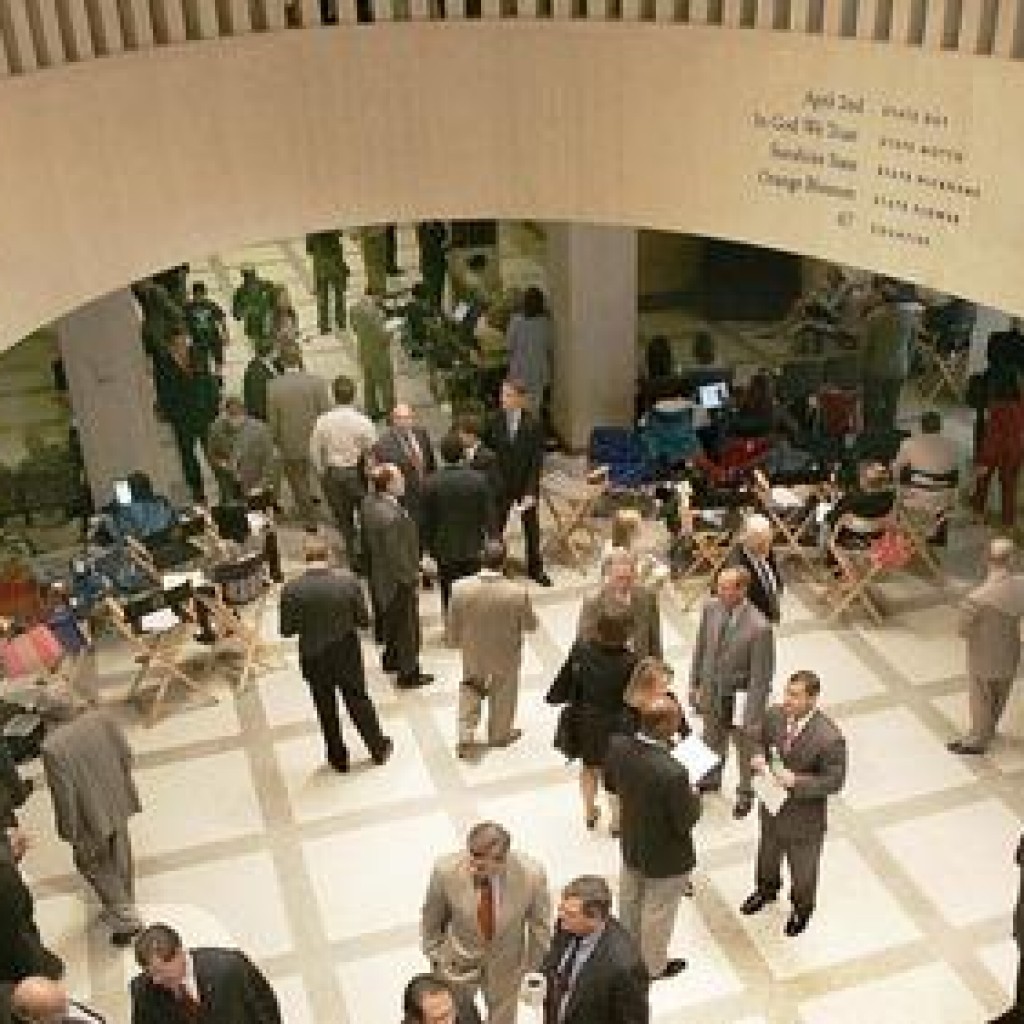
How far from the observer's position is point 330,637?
27.7ft

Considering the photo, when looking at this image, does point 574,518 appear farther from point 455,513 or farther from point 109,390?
point 109,390

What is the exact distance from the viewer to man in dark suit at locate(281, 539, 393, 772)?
8.35 meters

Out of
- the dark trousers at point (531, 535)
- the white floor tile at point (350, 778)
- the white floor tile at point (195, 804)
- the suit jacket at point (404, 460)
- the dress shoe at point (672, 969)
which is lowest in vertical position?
the white floor tile at point (195, 804)

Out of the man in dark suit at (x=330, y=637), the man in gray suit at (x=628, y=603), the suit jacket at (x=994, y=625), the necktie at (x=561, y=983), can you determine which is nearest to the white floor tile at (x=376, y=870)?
the man in dark suit at (x=330, y=637)

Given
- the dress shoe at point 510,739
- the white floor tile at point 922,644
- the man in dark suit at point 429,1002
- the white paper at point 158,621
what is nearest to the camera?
the man in dark suit at point 429,1002

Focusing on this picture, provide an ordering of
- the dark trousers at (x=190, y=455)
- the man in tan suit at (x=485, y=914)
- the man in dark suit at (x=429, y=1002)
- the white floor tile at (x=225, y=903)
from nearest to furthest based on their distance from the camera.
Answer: the man in dark suit at (x=429, y=1002), the man in tan suit at (x=485, y=914), the white floor tile at (x=225, y=903), the dark trousers at (x=190, y=455)

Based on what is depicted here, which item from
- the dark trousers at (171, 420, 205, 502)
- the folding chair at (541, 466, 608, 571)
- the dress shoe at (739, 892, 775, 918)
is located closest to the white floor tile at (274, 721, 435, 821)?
the dress shoe at (739, 892, 775, 918)

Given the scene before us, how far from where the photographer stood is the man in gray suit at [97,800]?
7.29 metres

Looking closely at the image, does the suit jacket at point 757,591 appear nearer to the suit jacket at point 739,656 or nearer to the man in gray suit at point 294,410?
the suit jacket at point 739,656

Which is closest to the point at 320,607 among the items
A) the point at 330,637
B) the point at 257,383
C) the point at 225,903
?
the point at 330,637

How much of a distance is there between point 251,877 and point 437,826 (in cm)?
111

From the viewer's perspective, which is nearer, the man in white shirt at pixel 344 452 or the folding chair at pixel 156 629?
the folding chair at pixel 156 629

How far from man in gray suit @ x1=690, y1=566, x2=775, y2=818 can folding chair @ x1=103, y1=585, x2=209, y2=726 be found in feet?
12.0

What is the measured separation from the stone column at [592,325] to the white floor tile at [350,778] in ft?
14.7
